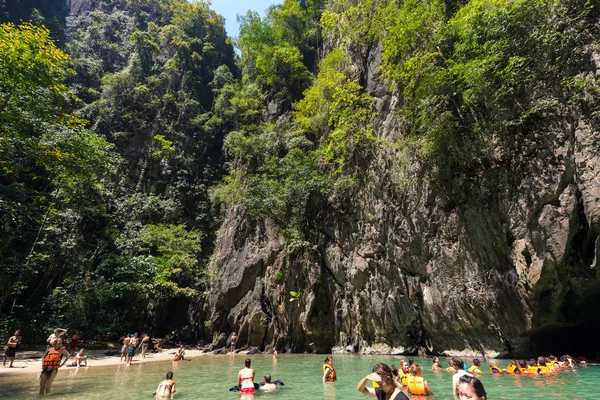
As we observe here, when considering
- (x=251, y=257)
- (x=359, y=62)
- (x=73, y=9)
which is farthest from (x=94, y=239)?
(x=73, y=9)

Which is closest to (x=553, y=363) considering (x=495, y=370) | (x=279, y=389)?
(x=495, y=370)

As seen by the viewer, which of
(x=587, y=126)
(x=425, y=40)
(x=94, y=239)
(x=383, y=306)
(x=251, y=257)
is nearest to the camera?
(x=587, y=126)

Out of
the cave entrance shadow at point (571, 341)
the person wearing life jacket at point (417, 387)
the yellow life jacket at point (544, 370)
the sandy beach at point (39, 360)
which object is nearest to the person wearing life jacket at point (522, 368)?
the yellow life jacket at point (544, 370)

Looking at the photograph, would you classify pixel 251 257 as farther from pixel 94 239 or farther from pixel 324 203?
pixel 94 239

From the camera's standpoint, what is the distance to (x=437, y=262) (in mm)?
13703

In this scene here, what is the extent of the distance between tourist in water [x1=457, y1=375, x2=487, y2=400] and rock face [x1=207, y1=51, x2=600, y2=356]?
9.65 meters

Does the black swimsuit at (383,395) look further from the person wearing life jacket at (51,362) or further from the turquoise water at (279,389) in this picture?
the person wearing life jacket at (51,362)

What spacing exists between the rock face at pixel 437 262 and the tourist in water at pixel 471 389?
9651mm

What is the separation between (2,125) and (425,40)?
53.7 feet

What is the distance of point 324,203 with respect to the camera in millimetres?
20594

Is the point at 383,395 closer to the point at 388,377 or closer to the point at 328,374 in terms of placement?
the point at 388,377

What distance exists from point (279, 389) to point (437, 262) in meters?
8.23

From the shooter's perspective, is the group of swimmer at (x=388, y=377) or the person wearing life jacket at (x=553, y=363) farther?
the person wearing life jacket at (x=553, y=363)

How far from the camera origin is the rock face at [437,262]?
1032 cm
